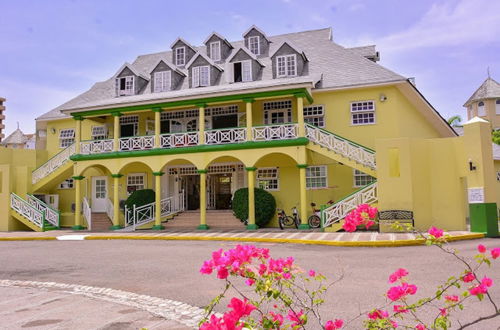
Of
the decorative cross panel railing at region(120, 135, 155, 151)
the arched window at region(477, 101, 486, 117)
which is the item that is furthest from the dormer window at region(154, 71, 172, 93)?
the arched window at region(477, 101, 486, 117)

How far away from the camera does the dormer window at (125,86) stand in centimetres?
2495

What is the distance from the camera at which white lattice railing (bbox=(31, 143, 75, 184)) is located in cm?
2331

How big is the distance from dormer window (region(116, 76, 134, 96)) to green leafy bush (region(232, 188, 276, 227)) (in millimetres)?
9978

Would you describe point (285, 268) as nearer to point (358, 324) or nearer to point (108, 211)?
point (358, 324)

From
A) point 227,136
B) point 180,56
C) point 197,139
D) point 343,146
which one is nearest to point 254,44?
point 180,56

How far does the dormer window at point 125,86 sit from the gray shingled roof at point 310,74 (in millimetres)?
725

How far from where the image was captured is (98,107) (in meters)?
22.0

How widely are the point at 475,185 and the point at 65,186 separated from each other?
22.8 metres

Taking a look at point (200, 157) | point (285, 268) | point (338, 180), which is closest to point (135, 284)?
point (285, 268)

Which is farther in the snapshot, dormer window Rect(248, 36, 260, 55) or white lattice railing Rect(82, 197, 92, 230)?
dormer window Rect(248, 36, 260, 55)

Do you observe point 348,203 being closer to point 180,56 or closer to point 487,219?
point 487,219

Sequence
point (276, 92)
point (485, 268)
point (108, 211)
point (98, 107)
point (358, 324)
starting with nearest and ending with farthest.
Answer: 1. point (358, 324)
2. point (485, 268)
3. point (276, 92)
4. point (98, 107)
5. point (108, 211)

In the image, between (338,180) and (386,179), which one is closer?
(386,179)

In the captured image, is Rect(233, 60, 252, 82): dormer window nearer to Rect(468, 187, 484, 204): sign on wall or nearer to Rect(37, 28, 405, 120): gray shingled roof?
Rect(37, 28, 405, 120): gray shingled roof
